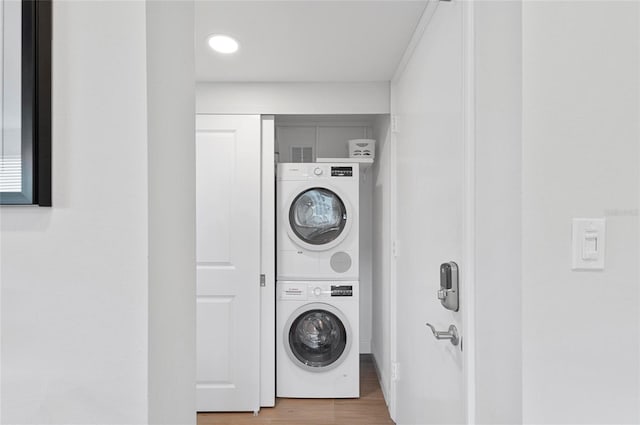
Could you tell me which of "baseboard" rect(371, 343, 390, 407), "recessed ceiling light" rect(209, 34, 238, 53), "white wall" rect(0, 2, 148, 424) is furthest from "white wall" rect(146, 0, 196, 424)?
"baseboard" rect(371, 343, 390, 407)

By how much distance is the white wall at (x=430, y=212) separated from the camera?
4.53ft

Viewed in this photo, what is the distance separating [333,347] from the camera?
2.84 metres

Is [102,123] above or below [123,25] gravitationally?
below

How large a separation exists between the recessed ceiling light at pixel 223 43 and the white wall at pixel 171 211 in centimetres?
134

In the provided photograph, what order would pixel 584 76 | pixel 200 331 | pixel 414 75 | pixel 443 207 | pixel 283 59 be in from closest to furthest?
pixel 584 76 → pixel 443 207 → pixel 414 75 → pixel 283 59 → pixel 200 331

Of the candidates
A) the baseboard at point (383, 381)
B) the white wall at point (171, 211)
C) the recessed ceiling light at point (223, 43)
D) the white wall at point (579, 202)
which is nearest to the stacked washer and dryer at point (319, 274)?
the baseboard at point (383, 381)

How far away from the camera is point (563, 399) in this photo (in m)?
1.10

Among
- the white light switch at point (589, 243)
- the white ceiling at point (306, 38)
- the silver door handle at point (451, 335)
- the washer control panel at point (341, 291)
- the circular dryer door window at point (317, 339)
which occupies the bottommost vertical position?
the circular dryer door window at point (317, 339)

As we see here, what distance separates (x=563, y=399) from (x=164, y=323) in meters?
1.07

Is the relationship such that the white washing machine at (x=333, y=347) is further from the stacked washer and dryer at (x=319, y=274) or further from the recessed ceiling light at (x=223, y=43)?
the recessed ceiling light at (x=223, y=43)

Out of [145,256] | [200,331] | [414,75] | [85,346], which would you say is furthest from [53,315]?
[200,331]

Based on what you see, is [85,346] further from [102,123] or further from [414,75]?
[414,75]

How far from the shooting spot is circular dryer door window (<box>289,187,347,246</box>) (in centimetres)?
280

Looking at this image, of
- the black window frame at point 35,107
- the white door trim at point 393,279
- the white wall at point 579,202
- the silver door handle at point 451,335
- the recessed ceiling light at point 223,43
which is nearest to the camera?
the black window frame at point 35,107
